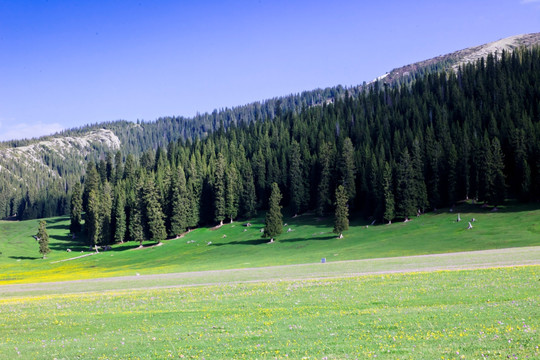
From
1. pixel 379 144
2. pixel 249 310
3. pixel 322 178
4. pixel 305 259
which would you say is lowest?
pixel 305 259

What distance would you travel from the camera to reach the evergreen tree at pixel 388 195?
96.4m

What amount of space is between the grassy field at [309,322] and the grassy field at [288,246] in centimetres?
3311

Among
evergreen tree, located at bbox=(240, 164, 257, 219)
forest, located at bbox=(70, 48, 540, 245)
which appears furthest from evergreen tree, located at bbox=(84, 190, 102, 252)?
evergreen tree, located at bbox=(240, 164, 257, 219)

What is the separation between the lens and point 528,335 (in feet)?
47.9

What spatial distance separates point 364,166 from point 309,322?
101m

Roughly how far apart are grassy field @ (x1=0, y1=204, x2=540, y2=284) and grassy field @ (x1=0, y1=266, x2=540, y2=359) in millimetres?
33106

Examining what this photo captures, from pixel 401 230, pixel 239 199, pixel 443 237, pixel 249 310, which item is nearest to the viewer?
pixel 249 310

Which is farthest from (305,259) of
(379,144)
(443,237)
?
(379,144)

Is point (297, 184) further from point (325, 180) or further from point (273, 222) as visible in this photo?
point (273, 222)

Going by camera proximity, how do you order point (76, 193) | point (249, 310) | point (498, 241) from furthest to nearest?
point (76, 193)
point (498, 241)
point (249, 310)

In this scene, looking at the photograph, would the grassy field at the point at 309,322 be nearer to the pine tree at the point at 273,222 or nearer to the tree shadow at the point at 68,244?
the pine tree at the point at 273,222

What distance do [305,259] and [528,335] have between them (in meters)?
51.9

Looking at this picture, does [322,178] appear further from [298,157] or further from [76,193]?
[76,193]

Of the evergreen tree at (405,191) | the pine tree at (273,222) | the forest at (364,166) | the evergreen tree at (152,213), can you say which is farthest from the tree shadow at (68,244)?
the evergreen tree at (405,191)
